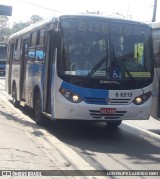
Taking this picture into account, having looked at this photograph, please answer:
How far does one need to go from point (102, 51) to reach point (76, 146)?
230 centimetres

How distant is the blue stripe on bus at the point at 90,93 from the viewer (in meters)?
9.46

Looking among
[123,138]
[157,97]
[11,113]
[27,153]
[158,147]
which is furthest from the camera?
[11,113]

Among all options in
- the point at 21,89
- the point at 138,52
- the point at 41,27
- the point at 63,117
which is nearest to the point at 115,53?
the point at 138,52

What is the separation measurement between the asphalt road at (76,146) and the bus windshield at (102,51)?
160cm

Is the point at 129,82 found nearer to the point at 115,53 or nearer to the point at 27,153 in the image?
the point at 115,53

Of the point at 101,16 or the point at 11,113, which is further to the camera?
the point at 11,113

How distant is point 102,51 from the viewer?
9680 millimetres

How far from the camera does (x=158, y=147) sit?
9.45m

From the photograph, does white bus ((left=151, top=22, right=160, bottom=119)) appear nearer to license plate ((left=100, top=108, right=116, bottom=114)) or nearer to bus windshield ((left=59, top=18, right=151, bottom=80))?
bus windshield ((left=59, top=18, right=151, bottom=80))

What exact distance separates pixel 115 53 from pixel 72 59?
103 centimetres

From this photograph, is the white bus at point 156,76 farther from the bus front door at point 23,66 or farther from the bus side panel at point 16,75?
the bus side panel at point 16,75

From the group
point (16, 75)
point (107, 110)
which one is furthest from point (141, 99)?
point (16, 75)

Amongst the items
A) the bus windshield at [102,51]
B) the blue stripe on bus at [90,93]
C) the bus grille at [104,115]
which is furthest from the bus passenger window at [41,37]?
the bus grille at [104,115]

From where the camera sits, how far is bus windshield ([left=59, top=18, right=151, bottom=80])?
A: 31.4ft
